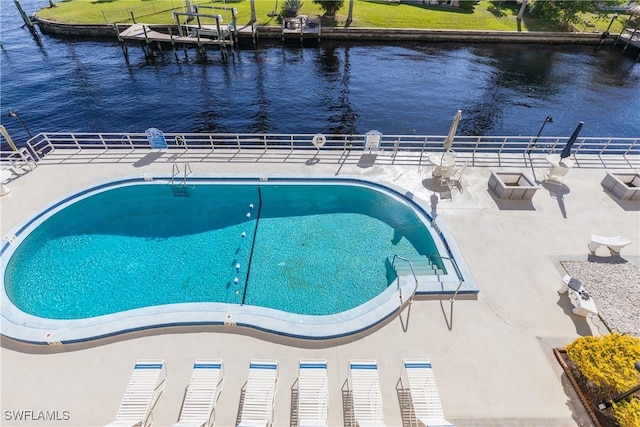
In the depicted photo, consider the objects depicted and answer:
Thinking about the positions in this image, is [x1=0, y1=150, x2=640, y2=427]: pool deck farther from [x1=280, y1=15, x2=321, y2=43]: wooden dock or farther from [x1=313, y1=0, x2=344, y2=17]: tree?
[x1=313, y1=0, x2=344, y2=17]: tree

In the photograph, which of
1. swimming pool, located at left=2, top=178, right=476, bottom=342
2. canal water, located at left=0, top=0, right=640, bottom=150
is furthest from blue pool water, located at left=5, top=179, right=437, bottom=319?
canal water, located at left=0, top=0, right=640, bottom=150

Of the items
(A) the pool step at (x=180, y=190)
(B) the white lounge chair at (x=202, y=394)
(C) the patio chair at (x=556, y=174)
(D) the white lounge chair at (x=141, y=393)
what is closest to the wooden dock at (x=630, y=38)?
(C) the patio chair at (x=556, y=174)

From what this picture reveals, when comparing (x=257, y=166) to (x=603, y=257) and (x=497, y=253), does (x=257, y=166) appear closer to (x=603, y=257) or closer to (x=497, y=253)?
(x=497, y=253)

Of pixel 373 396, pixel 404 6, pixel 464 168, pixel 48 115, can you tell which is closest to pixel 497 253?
pixel 464 168

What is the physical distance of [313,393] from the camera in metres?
7.47

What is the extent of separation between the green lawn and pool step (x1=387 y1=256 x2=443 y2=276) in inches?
1768

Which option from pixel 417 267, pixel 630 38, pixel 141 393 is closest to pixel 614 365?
pixel 417 267

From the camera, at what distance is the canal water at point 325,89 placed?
27.1 m

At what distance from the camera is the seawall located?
1770 inches

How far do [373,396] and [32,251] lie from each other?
13.3 metres

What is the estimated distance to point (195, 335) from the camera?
9.02 meters

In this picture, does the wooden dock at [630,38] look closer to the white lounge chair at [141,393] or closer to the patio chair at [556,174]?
the patio chair at [556,174]

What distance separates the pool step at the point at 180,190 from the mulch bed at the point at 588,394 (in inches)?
572

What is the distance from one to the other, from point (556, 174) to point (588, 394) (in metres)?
9.83
